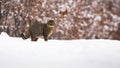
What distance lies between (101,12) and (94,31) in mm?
940

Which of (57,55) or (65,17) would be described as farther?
(65,17)

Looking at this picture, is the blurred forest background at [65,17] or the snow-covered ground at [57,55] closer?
the snow-covered ground at [57,55]

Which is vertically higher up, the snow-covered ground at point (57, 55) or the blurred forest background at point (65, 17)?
the snow-covered ground at point (57, 55)

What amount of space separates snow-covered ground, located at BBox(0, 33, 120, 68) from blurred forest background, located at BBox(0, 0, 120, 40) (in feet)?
14.1

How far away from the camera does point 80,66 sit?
6.25m

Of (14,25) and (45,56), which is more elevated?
(45,56)

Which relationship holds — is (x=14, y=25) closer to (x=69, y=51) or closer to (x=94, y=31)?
(x=94, y=31)

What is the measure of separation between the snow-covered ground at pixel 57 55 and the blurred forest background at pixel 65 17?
14.1 ft

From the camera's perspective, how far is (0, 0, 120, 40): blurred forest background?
13.1 meters

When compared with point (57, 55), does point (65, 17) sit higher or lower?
lower

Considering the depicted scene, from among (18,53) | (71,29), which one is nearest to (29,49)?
(18,53)

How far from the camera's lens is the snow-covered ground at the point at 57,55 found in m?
6.09

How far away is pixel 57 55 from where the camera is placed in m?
6.55

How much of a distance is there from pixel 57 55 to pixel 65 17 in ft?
26.9
